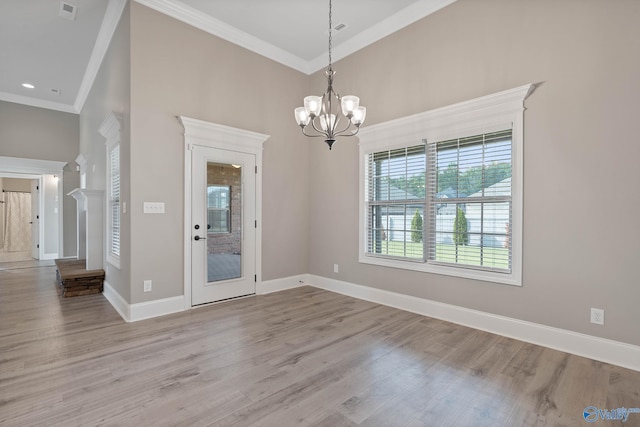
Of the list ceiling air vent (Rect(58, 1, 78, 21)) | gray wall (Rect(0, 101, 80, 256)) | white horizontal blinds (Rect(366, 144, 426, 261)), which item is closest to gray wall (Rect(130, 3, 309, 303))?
ceiling air vent (Rect(58, 1, 78, 21))

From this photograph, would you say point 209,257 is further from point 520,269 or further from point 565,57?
point 565,57

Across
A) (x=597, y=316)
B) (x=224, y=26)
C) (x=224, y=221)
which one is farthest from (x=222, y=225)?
(x=597, y=316)

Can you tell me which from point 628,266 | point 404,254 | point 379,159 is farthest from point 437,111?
point 628,266

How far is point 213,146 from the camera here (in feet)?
13.6

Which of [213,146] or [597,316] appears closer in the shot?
[597,316]

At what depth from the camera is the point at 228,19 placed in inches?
160

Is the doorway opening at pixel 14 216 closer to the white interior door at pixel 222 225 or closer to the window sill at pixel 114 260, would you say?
the window sill at pixel 114 260

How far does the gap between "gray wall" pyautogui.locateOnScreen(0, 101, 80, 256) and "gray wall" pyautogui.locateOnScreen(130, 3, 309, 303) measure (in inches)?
222

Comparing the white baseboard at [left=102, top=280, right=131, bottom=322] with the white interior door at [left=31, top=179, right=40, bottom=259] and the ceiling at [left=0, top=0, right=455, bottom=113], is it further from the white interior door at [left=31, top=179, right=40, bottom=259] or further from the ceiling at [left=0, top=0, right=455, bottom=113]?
the white interior door at [left=31, top=179, right=40, bottom=259]

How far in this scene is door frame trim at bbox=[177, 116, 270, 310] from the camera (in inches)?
154

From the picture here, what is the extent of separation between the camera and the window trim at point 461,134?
299cm

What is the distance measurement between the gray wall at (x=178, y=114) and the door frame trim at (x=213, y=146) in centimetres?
7

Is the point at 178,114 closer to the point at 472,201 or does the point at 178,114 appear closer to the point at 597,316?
the point at 472,201

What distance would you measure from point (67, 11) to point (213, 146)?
2513 mm
